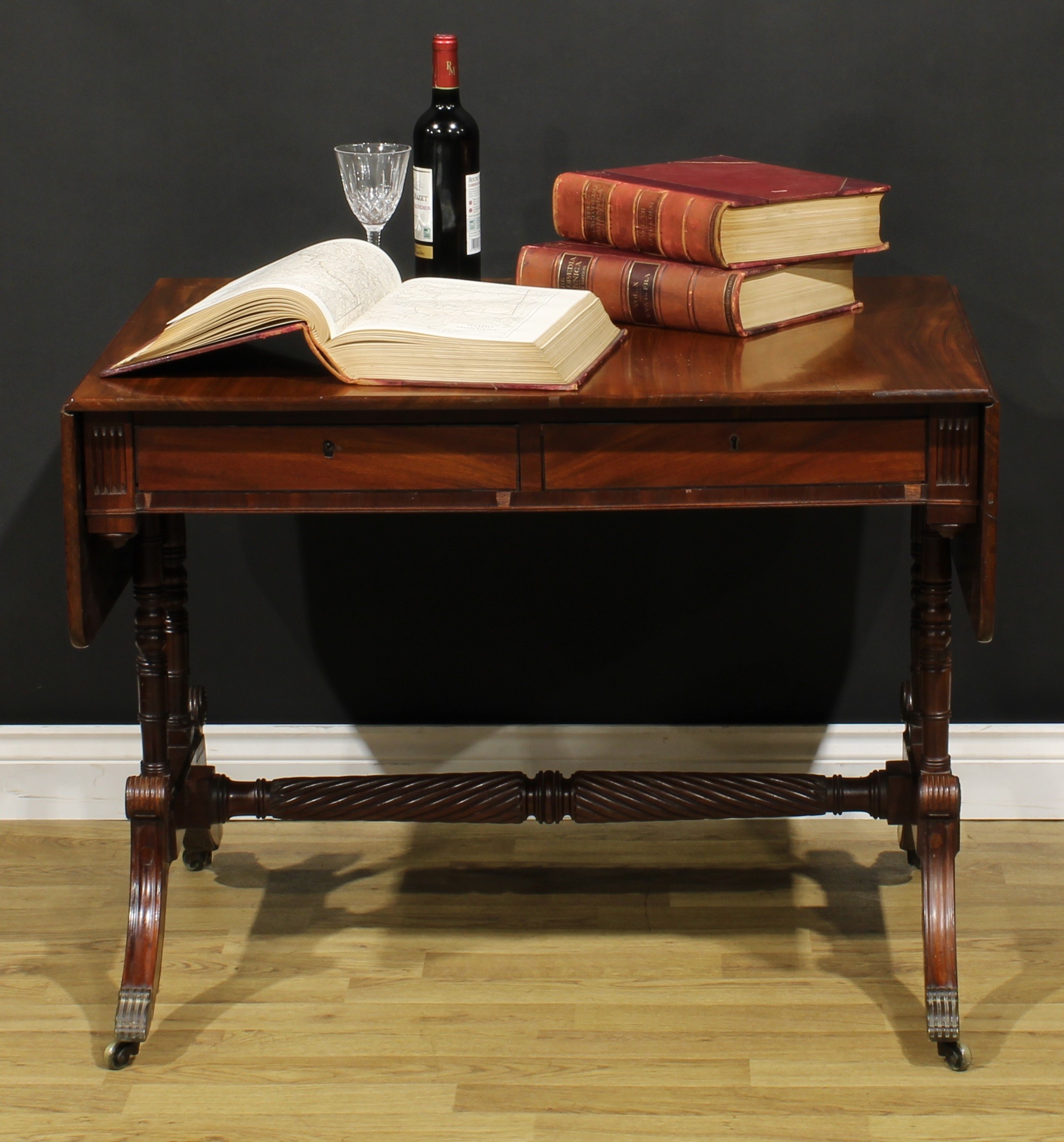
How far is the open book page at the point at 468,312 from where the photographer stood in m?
1.65

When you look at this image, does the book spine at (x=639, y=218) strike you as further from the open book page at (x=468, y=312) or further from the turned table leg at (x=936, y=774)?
the turned table leg at (x=936, y=774)

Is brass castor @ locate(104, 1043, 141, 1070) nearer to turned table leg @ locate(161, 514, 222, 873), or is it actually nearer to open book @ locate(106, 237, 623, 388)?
turned table leg @ locate(161, 514, 222, 873)

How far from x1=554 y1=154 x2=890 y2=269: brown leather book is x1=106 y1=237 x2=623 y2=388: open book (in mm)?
149

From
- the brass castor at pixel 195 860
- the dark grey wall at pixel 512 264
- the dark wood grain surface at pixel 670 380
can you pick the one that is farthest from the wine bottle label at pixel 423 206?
the brass castor at pixel 195 860

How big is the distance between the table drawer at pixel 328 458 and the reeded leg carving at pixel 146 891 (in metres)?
0.46

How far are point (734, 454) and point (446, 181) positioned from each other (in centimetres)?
52

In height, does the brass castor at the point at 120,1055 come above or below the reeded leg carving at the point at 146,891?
below

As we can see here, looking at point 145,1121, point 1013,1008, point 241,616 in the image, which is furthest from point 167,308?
point 1013,1008

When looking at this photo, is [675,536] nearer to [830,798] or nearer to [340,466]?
[830,798]

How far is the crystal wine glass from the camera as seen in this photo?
189cm

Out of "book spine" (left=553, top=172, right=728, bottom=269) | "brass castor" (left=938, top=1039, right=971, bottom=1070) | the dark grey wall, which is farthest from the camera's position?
the dark grey wall

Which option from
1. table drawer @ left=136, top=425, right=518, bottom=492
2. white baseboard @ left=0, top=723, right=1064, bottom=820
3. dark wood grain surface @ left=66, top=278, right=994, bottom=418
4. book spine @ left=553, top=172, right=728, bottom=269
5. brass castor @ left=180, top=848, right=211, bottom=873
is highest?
book spine @ left=553, top=172, right=728, bottom=269

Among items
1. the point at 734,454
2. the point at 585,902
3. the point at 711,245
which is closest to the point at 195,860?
the point at 585,902

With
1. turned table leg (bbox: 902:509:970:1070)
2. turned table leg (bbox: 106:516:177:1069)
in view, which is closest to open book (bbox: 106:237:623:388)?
turned table leg (bbox: 106:516:177:1069)
